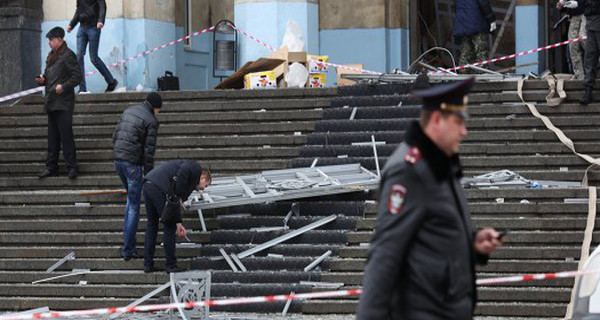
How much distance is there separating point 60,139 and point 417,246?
12110 millimetres

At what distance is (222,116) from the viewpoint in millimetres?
18734

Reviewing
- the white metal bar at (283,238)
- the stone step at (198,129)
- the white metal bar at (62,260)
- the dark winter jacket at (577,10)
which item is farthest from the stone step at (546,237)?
the dark winter jacket at (577,10)

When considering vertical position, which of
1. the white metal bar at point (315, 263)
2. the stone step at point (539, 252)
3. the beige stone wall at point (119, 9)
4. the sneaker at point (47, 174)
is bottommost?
the white metal bar at point (315, 263)

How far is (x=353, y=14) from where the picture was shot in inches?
949

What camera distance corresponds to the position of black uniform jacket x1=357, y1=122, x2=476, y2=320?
6.61 m

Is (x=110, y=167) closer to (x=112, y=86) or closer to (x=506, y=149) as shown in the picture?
(x=112, y=86)

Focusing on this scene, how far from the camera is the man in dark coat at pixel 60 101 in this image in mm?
18109

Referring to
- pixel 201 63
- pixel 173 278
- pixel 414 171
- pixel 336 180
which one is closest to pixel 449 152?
pixel 414 171

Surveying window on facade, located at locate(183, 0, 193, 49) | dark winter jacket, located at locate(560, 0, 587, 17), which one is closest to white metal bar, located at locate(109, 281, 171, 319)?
dark winter jacket, located at locate(560, 0, 587, 17)

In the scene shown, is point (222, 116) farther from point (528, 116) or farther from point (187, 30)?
point (187, 30)

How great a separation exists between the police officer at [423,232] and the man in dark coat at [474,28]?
46.4 ft

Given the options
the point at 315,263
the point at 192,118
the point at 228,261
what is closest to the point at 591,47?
the point at 315,263

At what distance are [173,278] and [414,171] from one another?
289 inches

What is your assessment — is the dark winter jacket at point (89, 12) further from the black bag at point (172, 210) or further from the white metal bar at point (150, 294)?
the white metal bar at point (150, 294)
